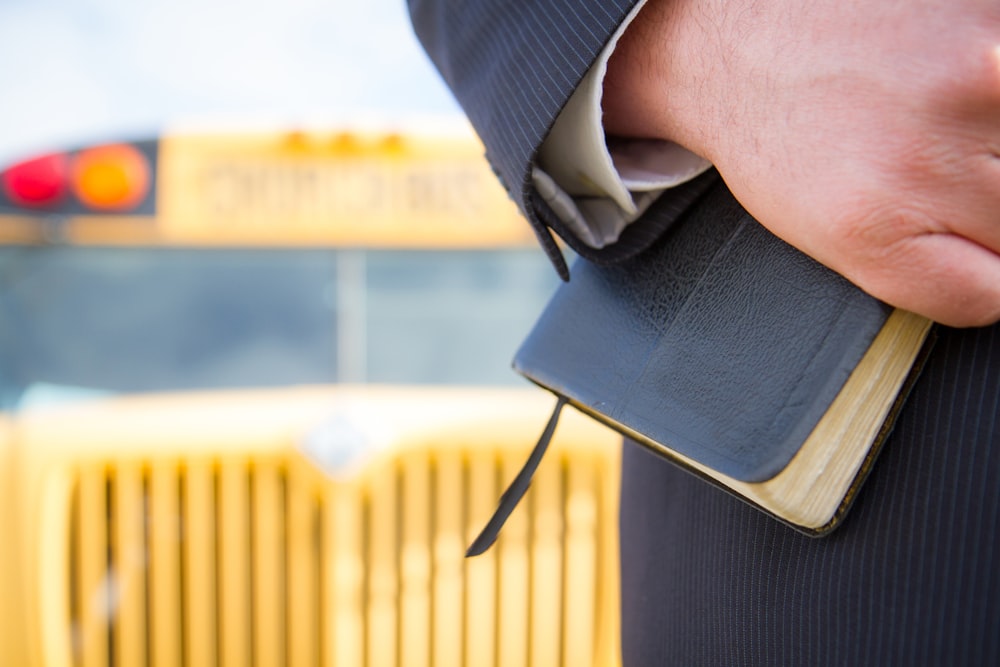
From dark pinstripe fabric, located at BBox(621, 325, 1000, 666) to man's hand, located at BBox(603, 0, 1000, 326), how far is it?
0.15 feet

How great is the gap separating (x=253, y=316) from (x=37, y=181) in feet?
1.51

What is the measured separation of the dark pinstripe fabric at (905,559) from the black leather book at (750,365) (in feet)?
0.05

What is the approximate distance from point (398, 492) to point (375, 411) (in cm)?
17

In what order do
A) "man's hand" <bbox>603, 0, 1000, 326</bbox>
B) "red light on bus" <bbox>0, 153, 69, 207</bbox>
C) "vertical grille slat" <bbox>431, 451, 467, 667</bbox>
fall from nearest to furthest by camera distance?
"man's hand" <bbox>603, 0, 1000, 326</bbox> → "red light on bus" <bbox>0, 153, 69, 207</bbox> → "vertical grille slat" <bbox>431, 451, 467, 667</bbox>

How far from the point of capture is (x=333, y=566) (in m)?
1.53

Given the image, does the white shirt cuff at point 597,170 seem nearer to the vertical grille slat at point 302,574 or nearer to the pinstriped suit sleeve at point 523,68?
the pinstriped suit sleeve at point 523,68

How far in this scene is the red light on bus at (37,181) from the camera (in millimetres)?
1460

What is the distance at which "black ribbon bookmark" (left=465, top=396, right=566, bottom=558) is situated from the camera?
1.53 feet

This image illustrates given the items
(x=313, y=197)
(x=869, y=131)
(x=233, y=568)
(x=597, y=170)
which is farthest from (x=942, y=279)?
(x=233, y=568)

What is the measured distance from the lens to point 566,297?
1.68 ft

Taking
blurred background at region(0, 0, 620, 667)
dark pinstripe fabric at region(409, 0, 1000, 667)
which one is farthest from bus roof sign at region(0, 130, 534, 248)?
dark pinstripe fabric at region(409, 0, 1000, 667)

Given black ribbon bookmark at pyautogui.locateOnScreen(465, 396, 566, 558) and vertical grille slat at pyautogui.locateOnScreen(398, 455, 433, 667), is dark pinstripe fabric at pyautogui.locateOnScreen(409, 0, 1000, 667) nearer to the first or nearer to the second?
black ribbon bookmark at pyautogui.locateOnScreen(465, 396, 566, 558)

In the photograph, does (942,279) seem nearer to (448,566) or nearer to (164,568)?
(448,566)

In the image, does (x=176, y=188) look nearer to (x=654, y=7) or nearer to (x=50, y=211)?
(x=50, y=211)
